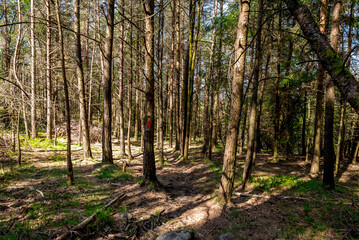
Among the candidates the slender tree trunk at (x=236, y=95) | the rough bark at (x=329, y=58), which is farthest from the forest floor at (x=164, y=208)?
the rough bark at (x=329, y=58)

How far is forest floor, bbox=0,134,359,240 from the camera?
4.09 metres

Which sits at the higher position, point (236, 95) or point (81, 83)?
point (81, 83)

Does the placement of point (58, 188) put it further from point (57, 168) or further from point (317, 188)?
point (317, 188)

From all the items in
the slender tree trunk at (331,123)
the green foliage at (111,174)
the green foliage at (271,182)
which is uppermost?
the slender tree trunk at (331,123)

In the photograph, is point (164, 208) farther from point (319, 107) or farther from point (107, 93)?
point (319, 107)

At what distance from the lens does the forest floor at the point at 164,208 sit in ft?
13.4

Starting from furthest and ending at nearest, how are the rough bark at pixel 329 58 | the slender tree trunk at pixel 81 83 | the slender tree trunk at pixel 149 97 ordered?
the slender tree trunk at pixel 81 83
the slender tree trunk at pixel 149 97
the rough bark at pixel 329 58

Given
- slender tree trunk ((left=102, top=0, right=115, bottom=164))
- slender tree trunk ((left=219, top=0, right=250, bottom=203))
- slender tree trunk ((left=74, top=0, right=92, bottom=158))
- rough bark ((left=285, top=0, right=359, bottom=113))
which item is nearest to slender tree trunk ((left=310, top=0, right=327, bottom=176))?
slender tree trunk ((left=219, top=0, right=250, bottom=203))

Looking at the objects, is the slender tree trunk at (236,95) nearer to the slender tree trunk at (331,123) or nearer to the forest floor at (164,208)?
the forest floor at (164,208)

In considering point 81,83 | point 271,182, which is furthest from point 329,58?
point 81,83

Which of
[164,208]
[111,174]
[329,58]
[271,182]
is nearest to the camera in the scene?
[329,58]

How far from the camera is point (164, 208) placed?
5328 mm

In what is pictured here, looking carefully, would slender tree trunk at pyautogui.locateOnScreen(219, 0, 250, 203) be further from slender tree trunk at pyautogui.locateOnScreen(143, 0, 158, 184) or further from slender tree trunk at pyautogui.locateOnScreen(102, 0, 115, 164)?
slender tree trunk at pyautogui.locateOnScreen(102, 0, 115, 164)

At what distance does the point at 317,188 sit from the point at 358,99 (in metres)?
6.87
